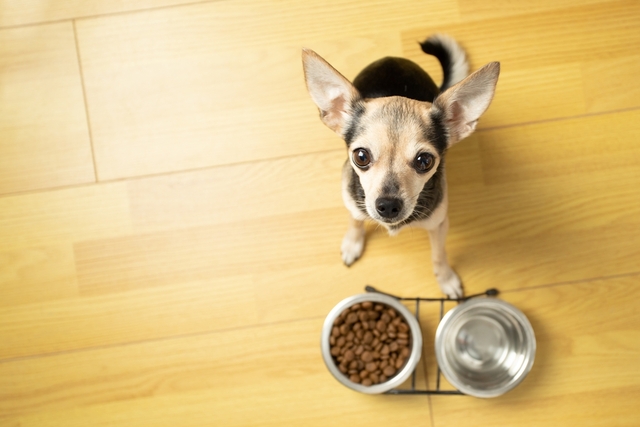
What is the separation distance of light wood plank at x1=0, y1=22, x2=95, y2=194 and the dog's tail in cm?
140

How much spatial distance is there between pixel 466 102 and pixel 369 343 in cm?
94

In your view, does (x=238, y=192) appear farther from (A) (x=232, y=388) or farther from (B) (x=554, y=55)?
(B) (x=554, y=55)

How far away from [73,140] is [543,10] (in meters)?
1.97

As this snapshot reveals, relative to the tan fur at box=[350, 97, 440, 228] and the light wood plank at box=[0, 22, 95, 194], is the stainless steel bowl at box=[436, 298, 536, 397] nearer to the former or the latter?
the tan fur at box=[350, 97, 440, 228]

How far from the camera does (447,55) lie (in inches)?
81.4

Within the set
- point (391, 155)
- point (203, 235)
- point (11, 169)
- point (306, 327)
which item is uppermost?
point (11, 169)

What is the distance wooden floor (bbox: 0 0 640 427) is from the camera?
7.15ft

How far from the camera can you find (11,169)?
2281 mm

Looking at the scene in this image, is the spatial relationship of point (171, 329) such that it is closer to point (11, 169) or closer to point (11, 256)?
point (11, 256)

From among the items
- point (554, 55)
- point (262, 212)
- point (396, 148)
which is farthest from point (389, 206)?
point (554, 55)

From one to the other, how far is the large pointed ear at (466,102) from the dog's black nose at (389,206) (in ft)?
0.93

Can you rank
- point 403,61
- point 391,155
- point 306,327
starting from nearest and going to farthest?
point 391,155
point 403,61
point 306,327

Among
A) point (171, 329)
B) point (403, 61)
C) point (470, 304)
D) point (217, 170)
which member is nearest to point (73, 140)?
point (217, 170)

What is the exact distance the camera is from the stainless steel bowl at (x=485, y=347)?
6.54ft
